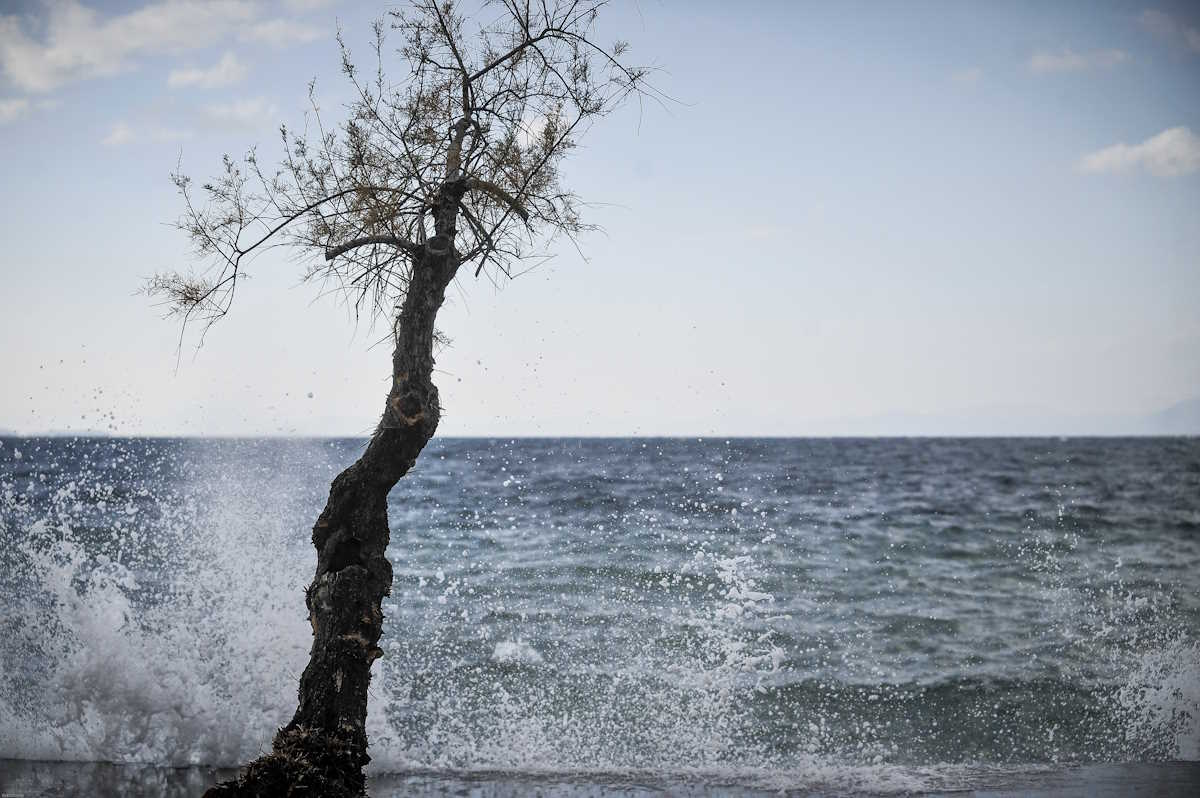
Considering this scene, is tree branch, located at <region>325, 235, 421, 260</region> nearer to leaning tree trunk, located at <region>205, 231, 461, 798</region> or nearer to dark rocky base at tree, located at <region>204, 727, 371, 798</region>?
leaning tree trunk, located at <region>205, 231, 461, 798</region>

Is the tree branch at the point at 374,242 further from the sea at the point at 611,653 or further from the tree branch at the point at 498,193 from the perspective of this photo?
the sea at the point at 611,653

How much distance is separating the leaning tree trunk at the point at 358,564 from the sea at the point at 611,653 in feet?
7.12

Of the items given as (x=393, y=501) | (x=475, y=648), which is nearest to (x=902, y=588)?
(x=475, y=648)

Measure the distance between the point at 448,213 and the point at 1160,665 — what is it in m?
11.4

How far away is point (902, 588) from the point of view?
15.5 metres

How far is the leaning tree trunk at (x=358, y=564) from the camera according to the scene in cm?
543

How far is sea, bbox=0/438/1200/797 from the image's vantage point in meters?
8.35

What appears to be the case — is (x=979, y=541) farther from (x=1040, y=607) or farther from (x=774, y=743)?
(x=774, y=743)

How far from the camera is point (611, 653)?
1168 centimetres

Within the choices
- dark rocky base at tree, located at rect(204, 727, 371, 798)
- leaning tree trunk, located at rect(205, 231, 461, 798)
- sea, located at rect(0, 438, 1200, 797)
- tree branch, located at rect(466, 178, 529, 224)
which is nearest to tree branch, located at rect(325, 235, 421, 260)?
leaning tree trunk, located at rect(205, 231, 461, 798)

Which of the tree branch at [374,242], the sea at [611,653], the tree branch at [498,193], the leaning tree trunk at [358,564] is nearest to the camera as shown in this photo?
the leaning tree trunk at [358,564]

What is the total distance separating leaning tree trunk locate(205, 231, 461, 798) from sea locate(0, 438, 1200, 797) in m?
2.17

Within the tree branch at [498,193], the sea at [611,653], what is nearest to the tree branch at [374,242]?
the tree branch at [498,193]

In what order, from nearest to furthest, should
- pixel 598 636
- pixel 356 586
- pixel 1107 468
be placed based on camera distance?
pixel 356 586
pixel 598 636
pixel 1107 468
